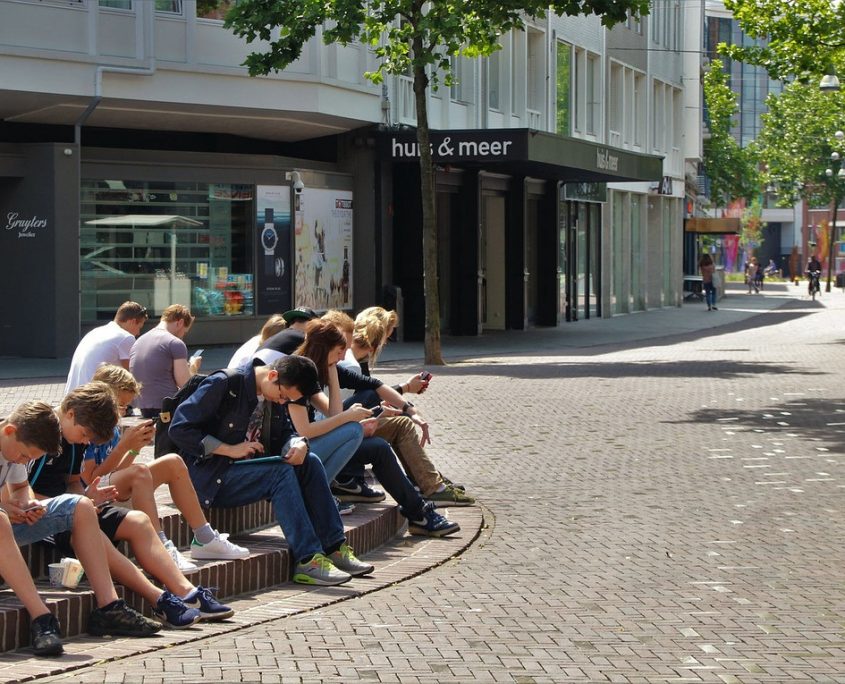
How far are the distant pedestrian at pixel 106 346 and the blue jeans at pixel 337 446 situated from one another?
330 centimetres

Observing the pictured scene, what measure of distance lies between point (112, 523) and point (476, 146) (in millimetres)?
20491

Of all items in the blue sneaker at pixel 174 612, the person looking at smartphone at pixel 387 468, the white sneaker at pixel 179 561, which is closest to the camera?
the blue sneaker at pixel 174 612

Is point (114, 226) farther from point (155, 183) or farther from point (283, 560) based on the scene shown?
point (283, 560)

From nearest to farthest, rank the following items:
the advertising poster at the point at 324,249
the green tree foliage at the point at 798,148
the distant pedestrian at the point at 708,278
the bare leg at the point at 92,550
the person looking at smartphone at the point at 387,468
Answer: the bare leg at the point at 92,550 < the person looking at smartphone at the point at 387,468 < the advertising poster at the point at 324,249 < the distant pedestrian at the point at 708,278 < the green tree foliage at the point at 798,148

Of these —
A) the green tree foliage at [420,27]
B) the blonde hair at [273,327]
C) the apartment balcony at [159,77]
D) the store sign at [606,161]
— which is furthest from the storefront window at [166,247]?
the blonde hair at [273,327]

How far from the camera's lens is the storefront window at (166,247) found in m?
25.0

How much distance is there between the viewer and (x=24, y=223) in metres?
24.0

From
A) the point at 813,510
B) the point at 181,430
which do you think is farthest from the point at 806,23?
the point at 181,430

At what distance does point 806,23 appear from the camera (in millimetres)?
26625

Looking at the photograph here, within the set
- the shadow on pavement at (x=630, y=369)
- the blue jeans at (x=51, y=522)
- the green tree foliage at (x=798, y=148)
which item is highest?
the green tree foliage at (x=798, y=148)

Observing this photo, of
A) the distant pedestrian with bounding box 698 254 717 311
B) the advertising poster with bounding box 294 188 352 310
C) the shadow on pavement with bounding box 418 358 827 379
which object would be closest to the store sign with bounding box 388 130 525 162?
the advertising poster with bounding box 294 188 352 310

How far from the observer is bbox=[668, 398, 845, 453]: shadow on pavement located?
47.3ft

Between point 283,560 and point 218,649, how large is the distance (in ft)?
4.94

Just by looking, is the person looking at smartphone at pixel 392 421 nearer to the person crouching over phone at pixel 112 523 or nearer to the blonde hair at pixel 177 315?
the blonde hair at pixel 177 315
